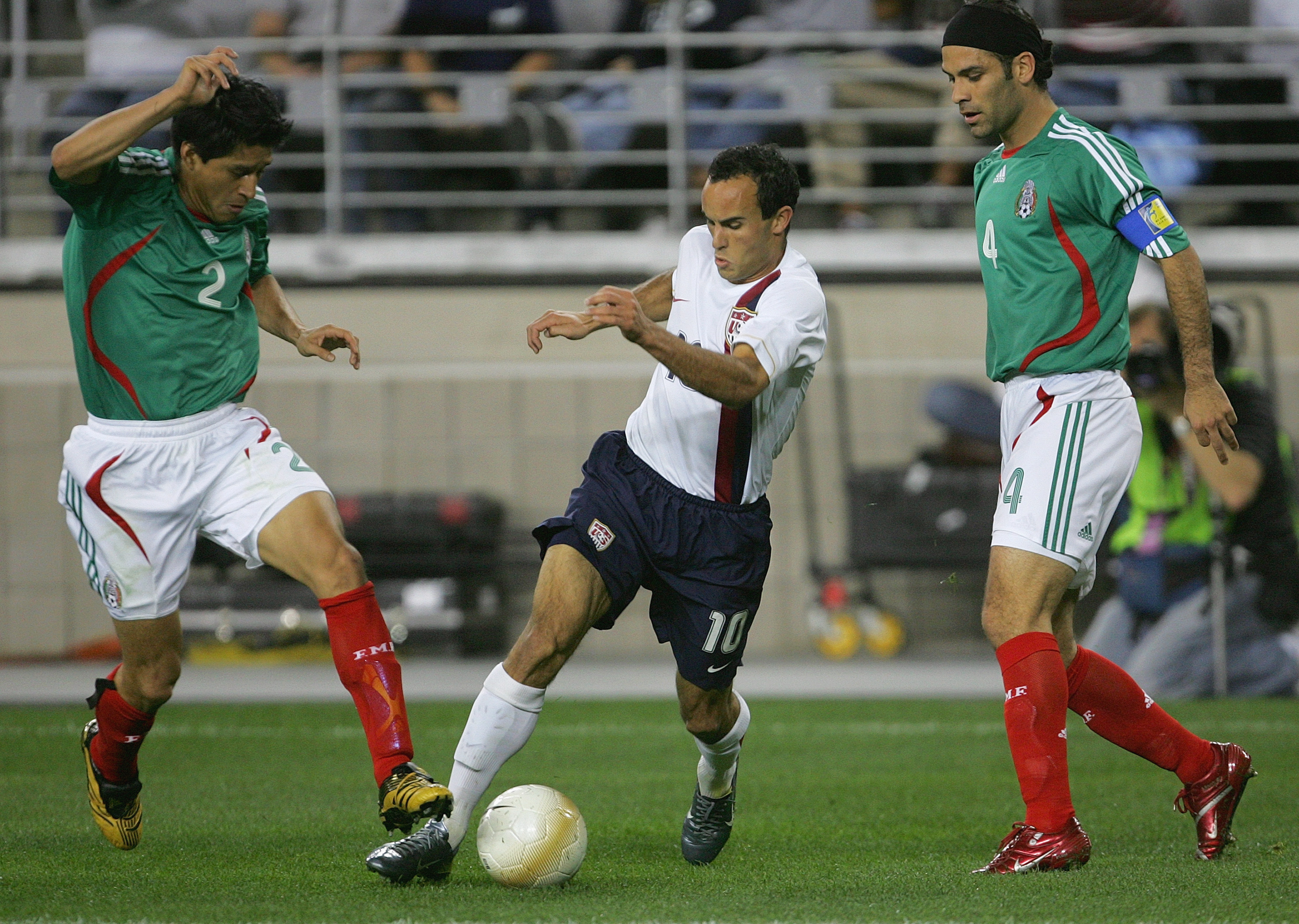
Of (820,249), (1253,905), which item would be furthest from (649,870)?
(820,249)

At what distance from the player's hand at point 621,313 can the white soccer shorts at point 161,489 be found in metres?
1.23

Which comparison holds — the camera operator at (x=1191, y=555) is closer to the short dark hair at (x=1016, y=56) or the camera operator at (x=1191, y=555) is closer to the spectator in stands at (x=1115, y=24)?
the short dark hair at (x=1016, y=56)

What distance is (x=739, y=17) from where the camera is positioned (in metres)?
12.3

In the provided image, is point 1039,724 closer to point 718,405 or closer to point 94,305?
point 718,405

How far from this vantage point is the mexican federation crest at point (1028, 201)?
413cm

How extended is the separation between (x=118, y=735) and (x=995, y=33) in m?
3.31

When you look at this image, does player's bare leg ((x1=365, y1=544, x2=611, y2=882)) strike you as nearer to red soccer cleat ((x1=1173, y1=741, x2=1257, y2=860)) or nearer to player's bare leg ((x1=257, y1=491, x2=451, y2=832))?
player's bare leg ((x1=257, y1=491, x2=451, y2=832))

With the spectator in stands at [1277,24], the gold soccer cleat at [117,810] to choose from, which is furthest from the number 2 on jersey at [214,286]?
the spectator in stands at [1277,24]

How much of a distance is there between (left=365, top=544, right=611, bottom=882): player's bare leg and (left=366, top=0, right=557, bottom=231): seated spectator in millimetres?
8850

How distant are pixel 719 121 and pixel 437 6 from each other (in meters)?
2.62


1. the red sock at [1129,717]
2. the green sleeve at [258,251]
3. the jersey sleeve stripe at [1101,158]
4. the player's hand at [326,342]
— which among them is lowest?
the red sock at [1129,717]

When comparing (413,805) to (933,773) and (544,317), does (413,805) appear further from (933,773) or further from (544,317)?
(933,773)

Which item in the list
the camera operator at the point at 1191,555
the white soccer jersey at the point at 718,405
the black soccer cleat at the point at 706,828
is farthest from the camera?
the camera operator at the point at 1191,555

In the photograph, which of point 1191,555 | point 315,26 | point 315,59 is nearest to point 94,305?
point 1191,555
